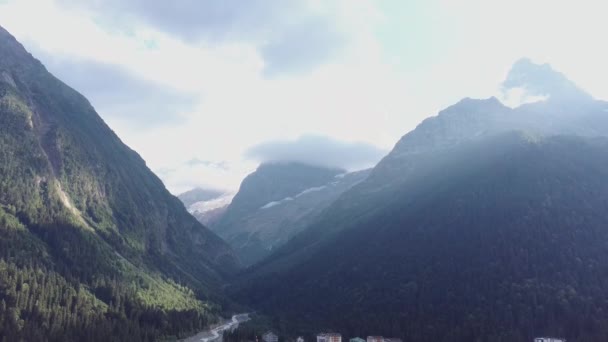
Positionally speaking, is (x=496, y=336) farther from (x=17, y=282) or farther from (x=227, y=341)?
(x=17, y=282)

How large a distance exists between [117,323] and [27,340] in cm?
3442

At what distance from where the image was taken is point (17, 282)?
609 feet

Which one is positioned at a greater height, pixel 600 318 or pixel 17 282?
pixel 17 282

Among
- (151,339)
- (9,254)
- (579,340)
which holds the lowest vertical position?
(579,340)

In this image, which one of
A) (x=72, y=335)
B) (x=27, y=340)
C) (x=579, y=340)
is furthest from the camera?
(x=579, y=340)

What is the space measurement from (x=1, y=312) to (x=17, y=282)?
592 inches

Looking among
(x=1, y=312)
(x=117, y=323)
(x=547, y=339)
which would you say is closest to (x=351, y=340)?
(x=547, y=339)

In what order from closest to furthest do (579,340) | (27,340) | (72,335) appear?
(27,340) < (72,335) < (579,340)

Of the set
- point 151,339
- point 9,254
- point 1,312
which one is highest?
point 9,254

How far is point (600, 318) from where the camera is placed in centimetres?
19725

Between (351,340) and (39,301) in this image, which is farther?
(351,340)

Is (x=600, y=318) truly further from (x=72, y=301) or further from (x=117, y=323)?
(x=72, y=301)

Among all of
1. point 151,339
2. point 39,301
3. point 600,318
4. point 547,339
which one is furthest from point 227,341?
point 600,318

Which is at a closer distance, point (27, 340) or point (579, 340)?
point (27, 340)
